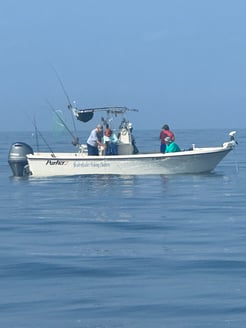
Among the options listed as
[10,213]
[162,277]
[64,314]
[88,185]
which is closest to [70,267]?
[162,277]

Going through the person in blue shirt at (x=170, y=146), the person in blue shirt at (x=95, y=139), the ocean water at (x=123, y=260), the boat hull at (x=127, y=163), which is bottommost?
the ocean water at (x=123, y=260)

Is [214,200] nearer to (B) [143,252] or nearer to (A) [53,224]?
(A) [53,224]

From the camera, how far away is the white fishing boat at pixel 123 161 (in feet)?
109

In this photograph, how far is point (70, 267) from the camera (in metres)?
14.6

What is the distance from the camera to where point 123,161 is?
32.9 metres

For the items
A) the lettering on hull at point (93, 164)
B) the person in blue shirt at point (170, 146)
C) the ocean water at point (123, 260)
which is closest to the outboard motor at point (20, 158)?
the lettering on hull at point (93, 164)

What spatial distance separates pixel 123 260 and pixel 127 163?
58.7ft

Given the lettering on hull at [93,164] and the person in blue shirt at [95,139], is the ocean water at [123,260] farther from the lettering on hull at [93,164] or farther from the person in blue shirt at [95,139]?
the person in blue shirt at [95,139]

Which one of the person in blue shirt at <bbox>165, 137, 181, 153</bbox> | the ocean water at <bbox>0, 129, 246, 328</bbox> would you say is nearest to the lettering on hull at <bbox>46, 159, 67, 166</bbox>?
the person in blue shirt at <bbox>165, 137, 181, 153</bbox>

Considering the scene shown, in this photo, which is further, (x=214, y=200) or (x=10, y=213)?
(x=214, y=200)

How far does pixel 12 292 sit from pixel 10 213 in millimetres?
10825

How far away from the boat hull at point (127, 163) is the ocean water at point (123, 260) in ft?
17.1

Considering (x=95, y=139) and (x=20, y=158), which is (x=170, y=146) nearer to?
(x=95, y=139)

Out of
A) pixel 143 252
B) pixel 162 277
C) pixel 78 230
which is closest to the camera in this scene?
pixel 162 277
